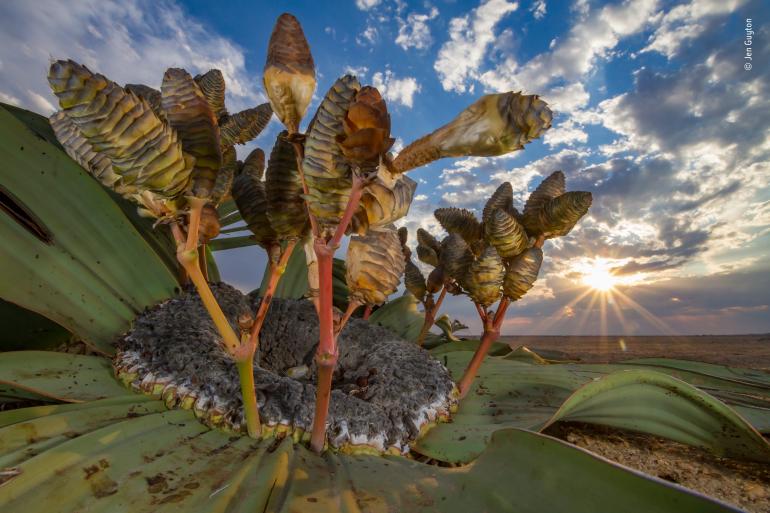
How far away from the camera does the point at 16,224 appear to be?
2.82ft

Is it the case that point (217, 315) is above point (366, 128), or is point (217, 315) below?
below

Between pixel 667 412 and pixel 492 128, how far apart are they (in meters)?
0.69

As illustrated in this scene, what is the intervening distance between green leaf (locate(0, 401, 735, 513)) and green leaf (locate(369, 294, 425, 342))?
101 centimetres

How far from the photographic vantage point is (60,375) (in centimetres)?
72

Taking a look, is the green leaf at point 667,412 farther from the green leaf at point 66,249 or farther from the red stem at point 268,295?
the green leaf at point 66,249

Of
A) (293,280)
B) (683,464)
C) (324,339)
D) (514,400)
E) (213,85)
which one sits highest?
(213,85)

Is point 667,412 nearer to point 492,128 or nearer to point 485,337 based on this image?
point 485,337

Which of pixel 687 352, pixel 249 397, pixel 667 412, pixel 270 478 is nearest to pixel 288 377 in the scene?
pixel 249 397

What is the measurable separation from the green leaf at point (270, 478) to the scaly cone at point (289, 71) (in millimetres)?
398

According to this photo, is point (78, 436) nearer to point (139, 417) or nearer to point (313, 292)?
point (139, 417)

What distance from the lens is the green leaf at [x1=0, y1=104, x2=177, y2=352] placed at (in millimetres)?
844

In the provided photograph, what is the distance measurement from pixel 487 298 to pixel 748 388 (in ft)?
2.42

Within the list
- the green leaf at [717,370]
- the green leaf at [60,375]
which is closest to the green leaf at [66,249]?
the green leaf at [60,375]

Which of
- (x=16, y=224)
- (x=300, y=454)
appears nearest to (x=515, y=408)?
(x=300, y=454)
